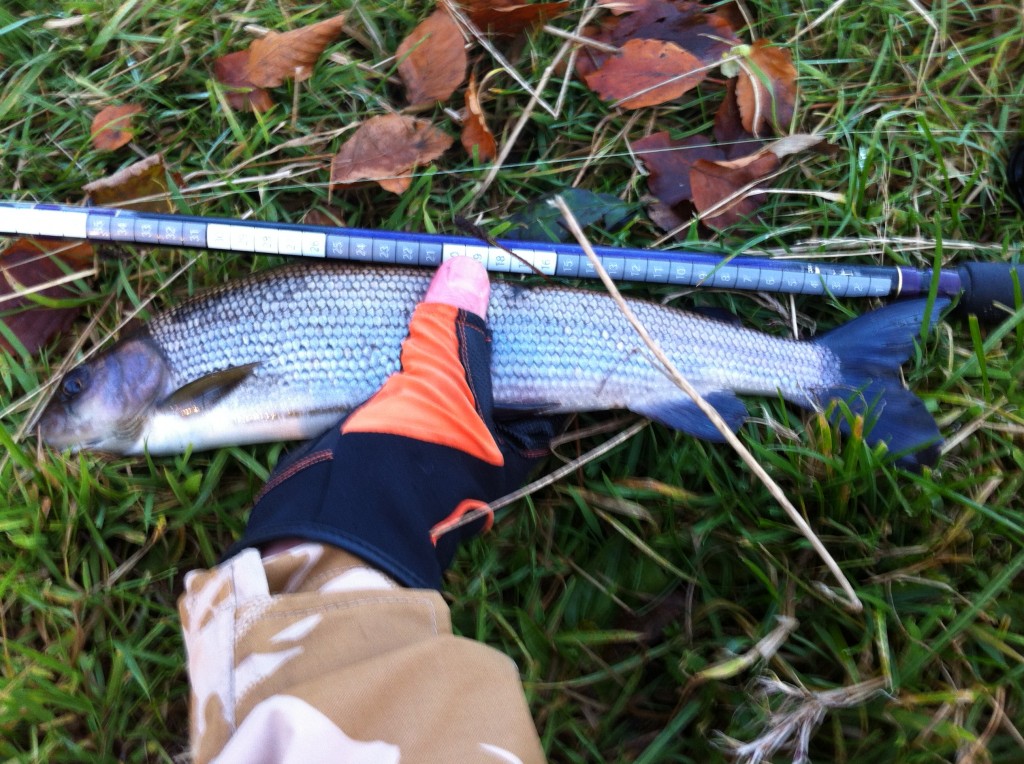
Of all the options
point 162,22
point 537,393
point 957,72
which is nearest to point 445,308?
point 537,393

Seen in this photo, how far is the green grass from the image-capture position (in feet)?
6.50

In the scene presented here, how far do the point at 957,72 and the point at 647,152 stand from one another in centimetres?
134

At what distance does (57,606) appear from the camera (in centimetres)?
224

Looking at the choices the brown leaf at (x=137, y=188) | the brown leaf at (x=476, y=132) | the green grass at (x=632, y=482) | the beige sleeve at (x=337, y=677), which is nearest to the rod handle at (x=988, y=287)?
the green grass at (x=632, y=482)

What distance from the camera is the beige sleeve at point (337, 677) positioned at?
4.14 ft

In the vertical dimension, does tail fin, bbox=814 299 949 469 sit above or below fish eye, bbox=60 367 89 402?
below

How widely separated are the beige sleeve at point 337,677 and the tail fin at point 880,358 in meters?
1.60

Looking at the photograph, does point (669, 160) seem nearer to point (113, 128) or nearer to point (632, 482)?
point (632, 482)

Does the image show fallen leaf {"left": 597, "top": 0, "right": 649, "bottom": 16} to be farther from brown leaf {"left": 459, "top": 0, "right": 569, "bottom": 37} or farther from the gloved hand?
the gloved hand

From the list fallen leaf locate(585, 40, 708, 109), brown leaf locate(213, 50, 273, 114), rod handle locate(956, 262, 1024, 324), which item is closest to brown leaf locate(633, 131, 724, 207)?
fallen leaf locate(585, 40, 708, 109)

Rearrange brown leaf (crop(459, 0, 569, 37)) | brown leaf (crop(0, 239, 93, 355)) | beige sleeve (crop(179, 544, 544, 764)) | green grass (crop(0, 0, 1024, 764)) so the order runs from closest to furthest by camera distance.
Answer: beige sleeve (crop(179, 544, 544, 764))
green grass (crop(0, 0, 1024, 764))
brown leaf (crop(0, 239, 93, 355))
brown leaf (crop(459, 0, 569, 37))

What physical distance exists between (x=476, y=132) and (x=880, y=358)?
5.91 feet

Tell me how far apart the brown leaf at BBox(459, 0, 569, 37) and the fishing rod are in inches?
40.0

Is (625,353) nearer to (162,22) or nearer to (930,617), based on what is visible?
(930,617)
